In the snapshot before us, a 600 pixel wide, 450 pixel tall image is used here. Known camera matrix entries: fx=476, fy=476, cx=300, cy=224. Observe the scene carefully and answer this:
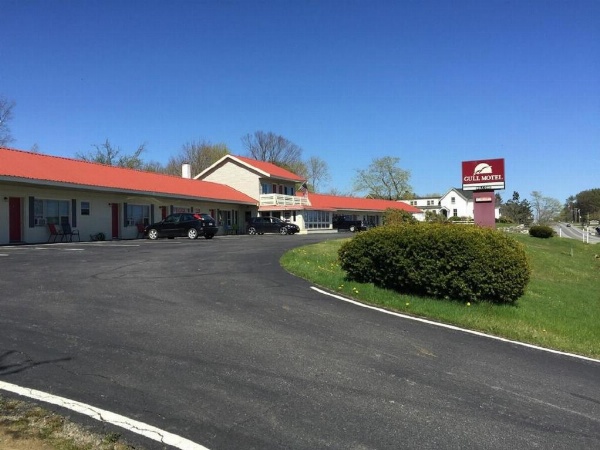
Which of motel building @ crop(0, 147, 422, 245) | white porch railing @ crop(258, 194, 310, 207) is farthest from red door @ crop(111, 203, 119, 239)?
white porch railing @ crop(258, 194, 310, 207)

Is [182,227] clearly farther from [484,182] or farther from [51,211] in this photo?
[484,182]

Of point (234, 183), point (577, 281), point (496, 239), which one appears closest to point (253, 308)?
point (496, 239)

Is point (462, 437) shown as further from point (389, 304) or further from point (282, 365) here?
point (389, 304)

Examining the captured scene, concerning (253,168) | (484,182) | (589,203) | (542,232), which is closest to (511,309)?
(484,182)

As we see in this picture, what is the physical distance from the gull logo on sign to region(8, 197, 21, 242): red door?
23737mm

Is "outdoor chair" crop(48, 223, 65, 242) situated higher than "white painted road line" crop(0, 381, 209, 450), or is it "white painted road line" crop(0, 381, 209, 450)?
"outdoor chair" crop(48, 223, 65, 242)

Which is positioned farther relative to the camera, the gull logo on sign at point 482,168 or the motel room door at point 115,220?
the motel room door at point 115,220

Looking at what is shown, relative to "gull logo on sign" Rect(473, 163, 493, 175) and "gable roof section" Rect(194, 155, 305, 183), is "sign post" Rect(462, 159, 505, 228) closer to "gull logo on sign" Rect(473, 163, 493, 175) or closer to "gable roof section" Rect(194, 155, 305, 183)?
"gull logo on sign" Rect(473, 163, 493, 175)

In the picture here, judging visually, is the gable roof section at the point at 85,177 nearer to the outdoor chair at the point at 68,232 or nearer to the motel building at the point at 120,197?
the motel building at the point at 120,197

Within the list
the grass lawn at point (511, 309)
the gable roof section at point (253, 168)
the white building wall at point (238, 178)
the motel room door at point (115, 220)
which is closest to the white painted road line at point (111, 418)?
the grass lawn at point (511, 309)

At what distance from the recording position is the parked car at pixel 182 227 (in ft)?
91.6

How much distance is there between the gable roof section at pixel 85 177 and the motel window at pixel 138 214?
1.28 metres

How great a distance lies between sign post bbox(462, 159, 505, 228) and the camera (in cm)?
2650

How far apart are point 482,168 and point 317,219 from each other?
25242 millimetres
